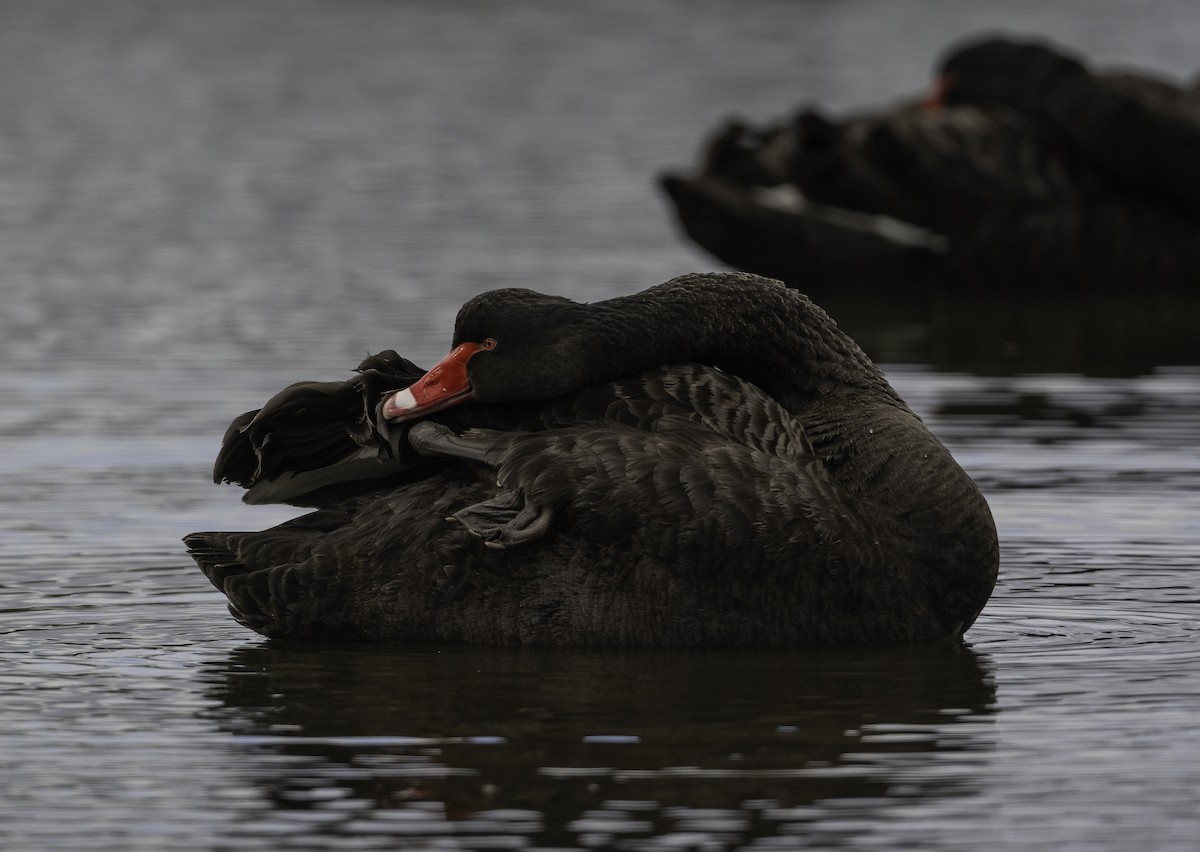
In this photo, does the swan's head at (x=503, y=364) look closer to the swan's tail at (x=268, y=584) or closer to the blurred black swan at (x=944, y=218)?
the swan's tail at (x=268, y=584)

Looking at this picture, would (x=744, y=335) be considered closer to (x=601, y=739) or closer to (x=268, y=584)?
(x=268, y=584)

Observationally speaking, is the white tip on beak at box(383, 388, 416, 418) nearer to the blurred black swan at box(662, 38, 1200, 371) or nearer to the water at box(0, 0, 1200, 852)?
the water at box(0, 0, 1200, 852)

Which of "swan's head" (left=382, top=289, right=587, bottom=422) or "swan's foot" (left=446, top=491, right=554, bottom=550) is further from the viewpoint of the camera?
"swan's head" (left=382, top=289, right=587, bottom=422)

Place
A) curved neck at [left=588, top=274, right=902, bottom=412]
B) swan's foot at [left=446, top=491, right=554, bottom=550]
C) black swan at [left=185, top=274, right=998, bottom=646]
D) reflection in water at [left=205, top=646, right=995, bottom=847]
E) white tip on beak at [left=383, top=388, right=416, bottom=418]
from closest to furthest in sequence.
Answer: reflection in water at [left=205, top=646, right=995, bottom=847] < swan's foot at [left=446, top=491, right=554, bottom=550] < black swan at [left=185, top=274, right=998, bottom=646] < white tip on beak at [left=383, top=388, right=416, bottom=418] < curved neck at [left=588, top=274, right=902, bottom=412]

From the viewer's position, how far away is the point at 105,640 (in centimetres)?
735

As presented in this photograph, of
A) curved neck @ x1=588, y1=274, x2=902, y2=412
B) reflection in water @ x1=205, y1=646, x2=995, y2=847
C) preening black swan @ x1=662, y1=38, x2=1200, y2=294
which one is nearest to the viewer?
reflection in water @ x1=205, y1=646, x2=995, y2=847

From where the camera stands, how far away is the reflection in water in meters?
5.56

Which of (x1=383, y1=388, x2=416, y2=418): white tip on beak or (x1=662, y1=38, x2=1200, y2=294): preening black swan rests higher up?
(x1=662, y1=38, x2=1200, y2=294): preening black swan

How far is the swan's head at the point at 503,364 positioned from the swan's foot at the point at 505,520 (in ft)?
1.24

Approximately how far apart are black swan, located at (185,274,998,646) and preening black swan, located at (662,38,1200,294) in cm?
856

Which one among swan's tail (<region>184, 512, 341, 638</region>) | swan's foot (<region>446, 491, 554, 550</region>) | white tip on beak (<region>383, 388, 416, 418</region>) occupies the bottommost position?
swan's tail (<region>184, 512, 341, 638</region>)

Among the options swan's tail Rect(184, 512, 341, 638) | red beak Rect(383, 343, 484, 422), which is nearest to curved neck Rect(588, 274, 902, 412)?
red beak Rect(383, 343, 484, 422)

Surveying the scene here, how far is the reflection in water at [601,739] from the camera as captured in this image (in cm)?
556

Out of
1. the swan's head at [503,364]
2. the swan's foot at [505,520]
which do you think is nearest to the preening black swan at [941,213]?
the swan's head at [503,364]
